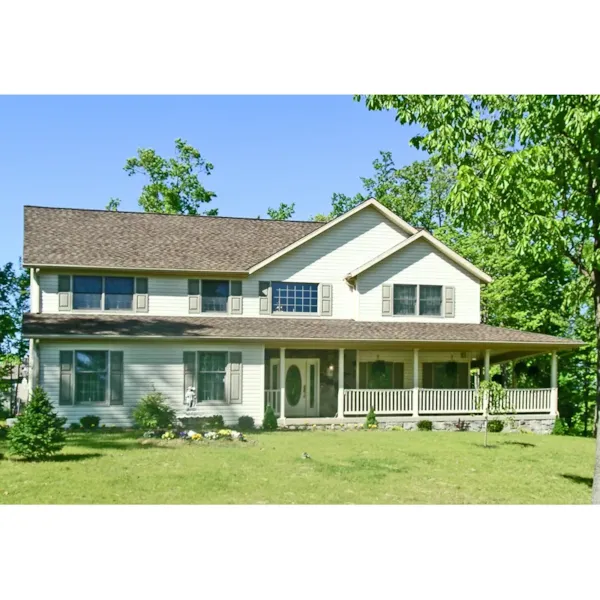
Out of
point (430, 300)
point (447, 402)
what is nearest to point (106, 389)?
point (447, 402)

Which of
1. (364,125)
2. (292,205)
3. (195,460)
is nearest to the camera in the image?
(195,460)

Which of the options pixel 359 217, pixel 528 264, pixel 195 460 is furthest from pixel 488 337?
pixel 195 460

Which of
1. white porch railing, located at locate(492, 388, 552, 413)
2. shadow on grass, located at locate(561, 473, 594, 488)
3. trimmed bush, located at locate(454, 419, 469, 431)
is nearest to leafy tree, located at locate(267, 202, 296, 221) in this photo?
trimmed bush, located at locate(454, 419, 469, 431)

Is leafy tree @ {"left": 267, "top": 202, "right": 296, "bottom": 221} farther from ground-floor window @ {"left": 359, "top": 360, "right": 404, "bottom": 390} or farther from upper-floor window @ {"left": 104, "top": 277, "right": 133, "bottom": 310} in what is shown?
ground-floor window @ {"left": 359, "top": 360, "right": 404, "bottom": 390}

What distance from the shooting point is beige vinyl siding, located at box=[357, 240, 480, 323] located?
16.4 meters

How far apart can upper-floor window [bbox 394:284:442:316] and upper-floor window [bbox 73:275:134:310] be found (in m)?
6.03

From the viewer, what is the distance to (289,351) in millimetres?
14719

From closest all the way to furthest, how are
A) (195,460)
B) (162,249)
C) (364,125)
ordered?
(195,460) < (364,125) < (162,249)

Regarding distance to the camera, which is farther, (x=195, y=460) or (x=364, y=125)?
(x=364, y=125)

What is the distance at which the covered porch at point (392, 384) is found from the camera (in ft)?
46.1

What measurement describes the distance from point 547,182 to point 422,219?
6987 millimetres

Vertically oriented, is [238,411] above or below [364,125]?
below

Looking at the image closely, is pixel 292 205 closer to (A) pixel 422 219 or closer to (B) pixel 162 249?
(B) pixel 162 249
